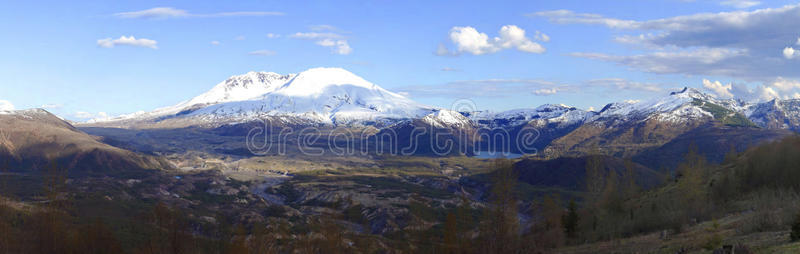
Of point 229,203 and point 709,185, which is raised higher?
point 709,185

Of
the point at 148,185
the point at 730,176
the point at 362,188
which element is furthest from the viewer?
the point at 362,188

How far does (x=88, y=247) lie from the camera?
1770 inches

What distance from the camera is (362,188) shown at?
17725cm

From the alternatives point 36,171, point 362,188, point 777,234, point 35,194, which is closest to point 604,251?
point 777,234

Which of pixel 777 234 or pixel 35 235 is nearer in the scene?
pixel 777 234

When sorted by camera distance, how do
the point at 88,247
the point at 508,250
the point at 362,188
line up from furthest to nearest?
the point at 362,188, the point at 88,247, the point at 508,250

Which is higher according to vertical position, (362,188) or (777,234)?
(777,234)

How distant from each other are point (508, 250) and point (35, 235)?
3935 cm

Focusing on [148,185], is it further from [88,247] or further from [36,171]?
[88,247]

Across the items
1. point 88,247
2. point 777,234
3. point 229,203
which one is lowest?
point 229,203

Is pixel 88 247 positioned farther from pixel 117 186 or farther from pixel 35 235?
pixel 117 186

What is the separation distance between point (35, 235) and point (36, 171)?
169 m

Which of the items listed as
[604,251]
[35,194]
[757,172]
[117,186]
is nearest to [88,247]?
[604,251]

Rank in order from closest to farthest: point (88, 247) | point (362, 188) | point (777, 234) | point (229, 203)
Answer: point (777, 234) < point (88, 247) < point (229, 203) < point (362, 188)
